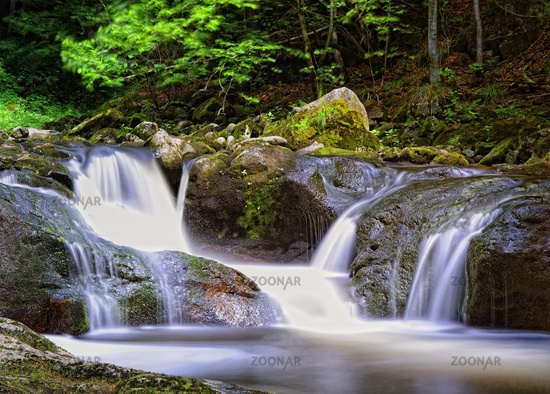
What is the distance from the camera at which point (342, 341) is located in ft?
13.8

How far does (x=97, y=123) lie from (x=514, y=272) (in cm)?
1234

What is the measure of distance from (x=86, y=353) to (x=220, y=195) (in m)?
4.00

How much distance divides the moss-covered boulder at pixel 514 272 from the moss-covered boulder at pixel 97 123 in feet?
37.7

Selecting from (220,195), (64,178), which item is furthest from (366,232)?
(64,178)

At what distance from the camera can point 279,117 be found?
13805mm

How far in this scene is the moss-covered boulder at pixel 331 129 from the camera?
9.66 meters

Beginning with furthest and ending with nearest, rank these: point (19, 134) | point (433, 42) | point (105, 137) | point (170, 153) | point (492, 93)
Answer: point (433, 42) < point (105, 137) < point (492, 93) < point (19, 134) < point (170, 153)

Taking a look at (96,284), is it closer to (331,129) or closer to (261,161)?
(261,161)

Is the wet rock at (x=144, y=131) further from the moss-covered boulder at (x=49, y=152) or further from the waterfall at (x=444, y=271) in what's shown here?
the waterfall at (x=444, y=271)

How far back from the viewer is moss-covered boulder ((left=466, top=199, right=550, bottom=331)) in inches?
158
